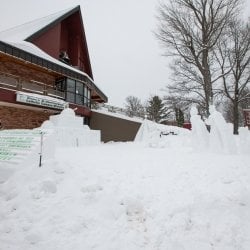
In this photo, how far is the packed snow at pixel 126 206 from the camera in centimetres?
416

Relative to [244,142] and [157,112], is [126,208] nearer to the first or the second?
[244,142]

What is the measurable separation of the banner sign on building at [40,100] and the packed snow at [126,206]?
11.2 metres

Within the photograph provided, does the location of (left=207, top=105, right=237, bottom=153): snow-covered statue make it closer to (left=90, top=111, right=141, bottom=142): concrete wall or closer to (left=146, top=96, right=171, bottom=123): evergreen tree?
(left=90, top=111, right=141, bottom=142): concrete wall

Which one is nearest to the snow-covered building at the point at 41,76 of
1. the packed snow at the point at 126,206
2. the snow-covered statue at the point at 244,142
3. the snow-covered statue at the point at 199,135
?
the snow-covered statue at the point at 199,135

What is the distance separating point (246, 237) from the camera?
4219 mm

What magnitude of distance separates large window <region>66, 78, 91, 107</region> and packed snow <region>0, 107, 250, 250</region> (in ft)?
51.4

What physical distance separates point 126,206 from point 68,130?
10435mm

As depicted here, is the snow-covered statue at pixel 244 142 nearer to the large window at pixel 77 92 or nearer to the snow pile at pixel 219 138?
the snow pile at pixel 219 138

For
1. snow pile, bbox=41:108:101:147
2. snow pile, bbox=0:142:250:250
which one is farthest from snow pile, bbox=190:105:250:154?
snow pile, bbox=41:108:101:147

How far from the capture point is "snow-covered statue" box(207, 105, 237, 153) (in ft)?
31.4

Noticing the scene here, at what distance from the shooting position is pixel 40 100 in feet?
59.5

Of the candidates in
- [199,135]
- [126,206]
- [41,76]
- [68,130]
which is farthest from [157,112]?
[126,206]

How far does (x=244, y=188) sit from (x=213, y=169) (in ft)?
4.28

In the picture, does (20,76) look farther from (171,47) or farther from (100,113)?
(171,47)
